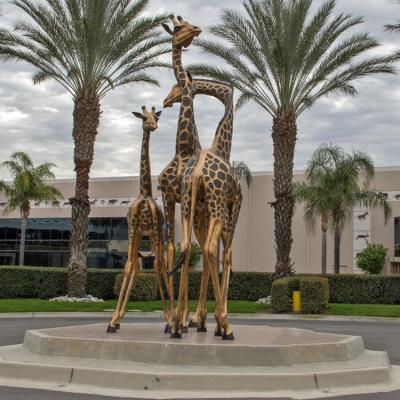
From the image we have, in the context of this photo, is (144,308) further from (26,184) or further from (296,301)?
(26,184)

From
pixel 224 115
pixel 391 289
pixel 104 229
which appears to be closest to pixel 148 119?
pixel 224 115

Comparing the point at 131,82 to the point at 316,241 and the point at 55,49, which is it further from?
the point at 316,241

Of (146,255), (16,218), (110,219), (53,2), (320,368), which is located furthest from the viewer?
(16,218)

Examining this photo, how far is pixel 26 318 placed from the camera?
66.2 feet

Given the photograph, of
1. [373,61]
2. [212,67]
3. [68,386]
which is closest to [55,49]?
[212,67]

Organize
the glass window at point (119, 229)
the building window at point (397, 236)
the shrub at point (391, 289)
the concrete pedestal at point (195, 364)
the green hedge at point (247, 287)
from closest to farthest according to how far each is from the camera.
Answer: the concrete pedestal at point (195, 364) → the shrub at point (391, 289) → the green hedge at point (247, 287) → the building window at point (397, 236) → the glass window at point (119, 229)

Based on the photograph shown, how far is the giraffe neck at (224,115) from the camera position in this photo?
1080cm

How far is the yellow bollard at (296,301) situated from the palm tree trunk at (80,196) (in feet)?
26.0

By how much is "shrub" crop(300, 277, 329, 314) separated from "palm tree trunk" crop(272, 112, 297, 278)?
7.33ft

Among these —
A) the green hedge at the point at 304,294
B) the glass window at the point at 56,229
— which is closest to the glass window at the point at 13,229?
the glass window at the point at 56,229

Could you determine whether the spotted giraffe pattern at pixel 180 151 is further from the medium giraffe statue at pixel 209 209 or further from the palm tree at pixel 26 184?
the palm tree at pixel 26 184

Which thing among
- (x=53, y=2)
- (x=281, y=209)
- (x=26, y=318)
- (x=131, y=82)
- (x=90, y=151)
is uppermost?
(x=53, y=2)

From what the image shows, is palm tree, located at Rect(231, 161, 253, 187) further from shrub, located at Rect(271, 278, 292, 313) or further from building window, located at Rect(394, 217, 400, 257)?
shrub, located at Rect(271, 278, 292, 313)

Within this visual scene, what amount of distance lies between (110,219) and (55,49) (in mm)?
22556
